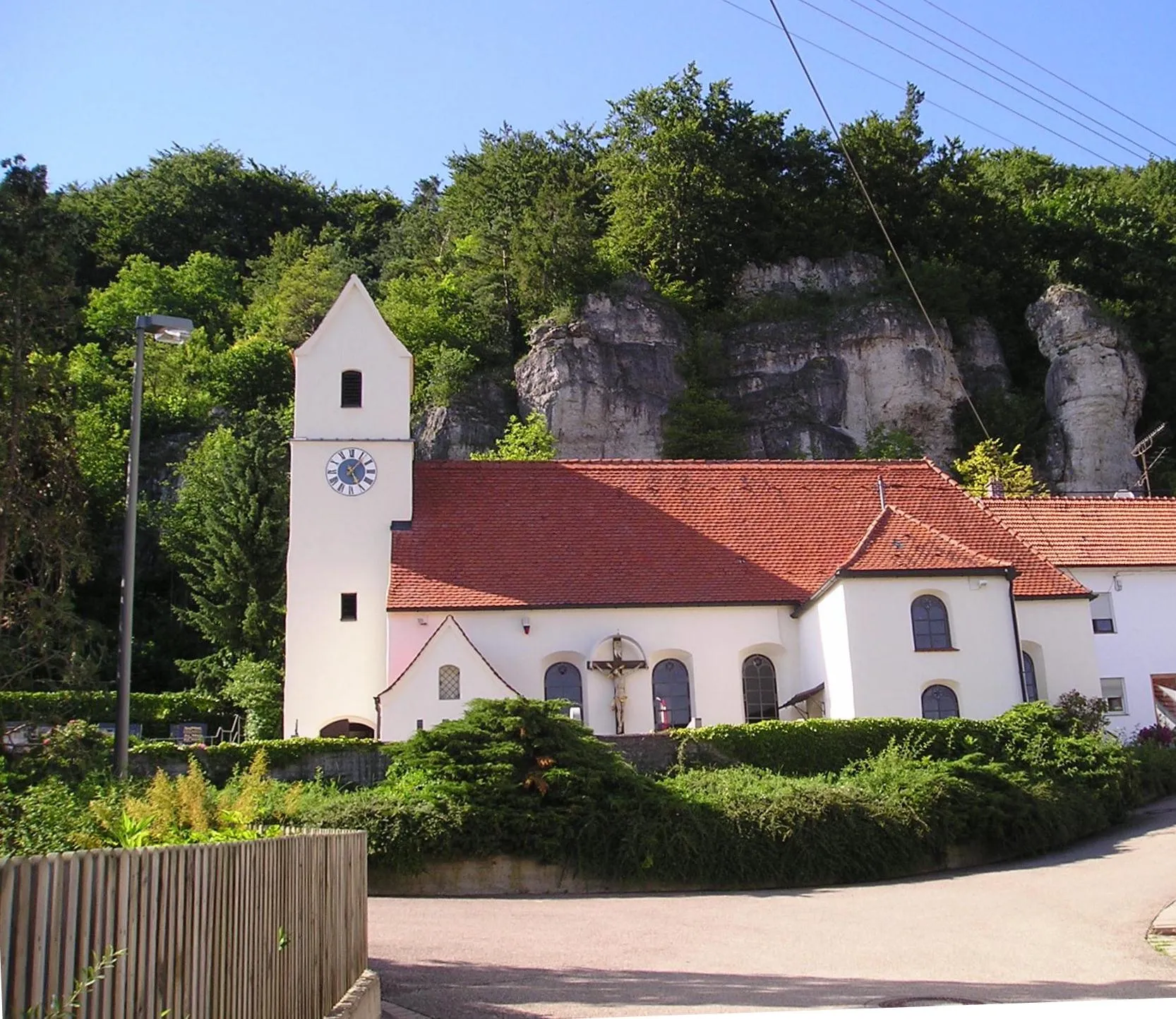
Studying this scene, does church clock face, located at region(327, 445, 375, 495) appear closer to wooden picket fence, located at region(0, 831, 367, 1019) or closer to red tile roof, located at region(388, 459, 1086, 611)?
red tile roof, located at region(388, 459, 1086, 611)

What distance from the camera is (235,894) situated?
6.93 meters

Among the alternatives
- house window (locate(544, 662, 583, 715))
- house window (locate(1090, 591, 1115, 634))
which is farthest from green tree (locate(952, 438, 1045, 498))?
house window (locate(544, 662, 583, 715))

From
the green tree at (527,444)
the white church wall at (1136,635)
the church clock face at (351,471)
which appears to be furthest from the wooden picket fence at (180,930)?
the green tree at (527,444)

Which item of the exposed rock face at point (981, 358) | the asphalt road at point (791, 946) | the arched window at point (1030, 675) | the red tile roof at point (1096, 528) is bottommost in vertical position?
the asphalt road at point (791, 946)

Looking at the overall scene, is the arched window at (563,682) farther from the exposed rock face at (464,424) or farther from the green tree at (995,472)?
the exposed rock face at (464,424)

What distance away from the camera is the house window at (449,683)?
2839 centimetres

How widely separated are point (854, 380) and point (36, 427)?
42743mm

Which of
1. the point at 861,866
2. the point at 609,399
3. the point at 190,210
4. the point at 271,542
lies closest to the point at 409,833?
the point at 861,866

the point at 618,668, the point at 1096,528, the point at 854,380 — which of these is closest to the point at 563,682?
the point at 618,668

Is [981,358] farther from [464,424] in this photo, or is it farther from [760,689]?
[760,689]

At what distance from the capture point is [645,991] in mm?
A: 11875

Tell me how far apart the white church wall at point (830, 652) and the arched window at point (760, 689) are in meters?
0.78

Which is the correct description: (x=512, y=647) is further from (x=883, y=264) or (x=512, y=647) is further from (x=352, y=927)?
(x=883, y=264)

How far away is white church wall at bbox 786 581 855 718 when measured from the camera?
2877 centimetres
